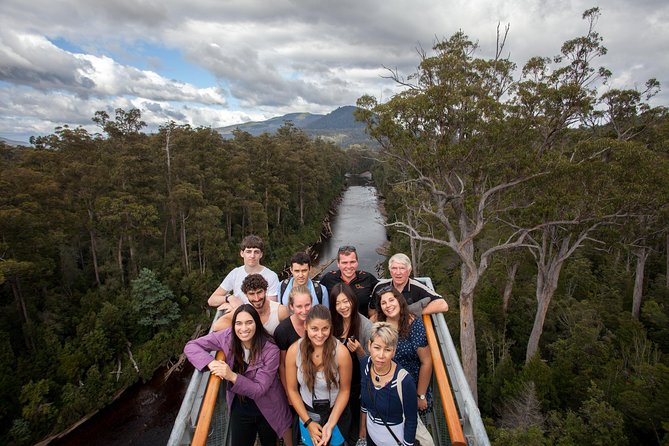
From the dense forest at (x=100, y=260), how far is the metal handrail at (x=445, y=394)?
11.6 metres

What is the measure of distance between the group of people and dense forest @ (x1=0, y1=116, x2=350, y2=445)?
10.5 metres

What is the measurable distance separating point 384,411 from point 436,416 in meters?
0.86

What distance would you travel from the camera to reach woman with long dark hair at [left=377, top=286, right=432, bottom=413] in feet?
9.54

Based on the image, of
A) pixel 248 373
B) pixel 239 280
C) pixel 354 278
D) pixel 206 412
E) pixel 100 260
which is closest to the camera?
pixel 206 412

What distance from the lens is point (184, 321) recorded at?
15555 mm

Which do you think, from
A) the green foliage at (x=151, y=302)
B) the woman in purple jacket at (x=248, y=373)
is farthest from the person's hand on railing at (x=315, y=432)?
the green foliage at (x=151, y=302)

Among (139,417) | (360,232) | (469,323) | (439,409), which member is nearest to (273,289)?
(439,409)

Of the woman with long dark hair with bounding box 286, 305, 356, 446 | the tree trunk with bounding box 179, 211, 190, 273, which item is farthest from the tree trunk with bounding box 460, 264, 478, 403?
the tree trunk with bounding box 179, 211, 190, 273

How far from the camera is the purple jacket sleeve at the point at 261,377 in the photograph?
8.33 feet

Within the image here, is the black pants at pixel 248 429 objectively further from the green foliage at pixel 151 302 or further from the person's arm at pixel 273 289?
the green foliage at pixel 151 302

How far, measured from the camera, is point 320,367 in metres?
2.58


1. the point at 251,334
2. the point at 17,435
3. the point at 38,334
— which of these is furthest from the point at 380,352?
the point at 38,334

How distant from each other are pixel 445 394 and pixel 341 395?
2.43 feet

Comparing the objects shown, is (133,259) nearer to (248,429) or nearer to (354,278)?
(354,278)
